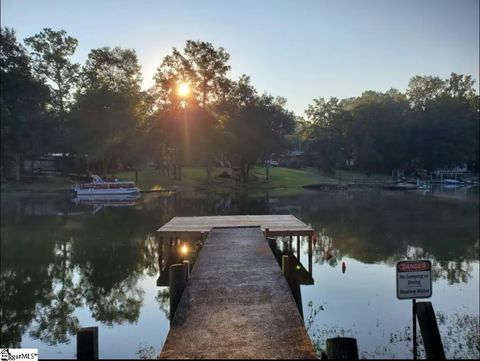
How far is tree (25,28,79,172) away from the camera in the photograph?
173 ft

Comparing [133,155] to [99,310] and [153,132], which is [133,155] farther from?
[99,310]

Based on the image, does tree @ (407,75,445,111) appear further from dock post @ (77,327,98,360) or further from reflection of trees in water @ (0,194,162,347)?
dock post @ (77,327,98,360)

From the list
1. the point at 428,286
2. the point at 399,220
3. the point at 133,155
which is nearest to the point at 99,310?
the point at 428,286

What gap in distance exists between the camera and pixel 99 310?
1187 centimetres

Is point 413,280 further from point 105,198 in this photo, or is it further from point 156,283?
point 105,198

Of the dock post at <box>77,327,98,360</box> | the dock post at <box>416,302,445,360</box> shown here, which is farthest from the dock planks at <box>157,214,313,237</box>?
the dock post at <box>77,327,98,360</box>

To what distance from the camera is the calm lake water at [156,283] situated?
9758mm

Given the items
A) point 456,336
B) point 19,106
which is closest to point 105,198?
point 19,106

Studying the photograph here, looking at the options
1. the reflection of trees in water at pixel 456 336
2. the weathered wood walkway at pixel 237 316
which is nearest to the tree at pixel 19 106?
the weathered wood walkway at pixel 237 316

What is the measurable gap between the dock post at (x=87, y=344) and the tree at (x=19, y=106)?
51.9m

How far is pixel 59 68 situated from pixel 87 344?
58.7 m

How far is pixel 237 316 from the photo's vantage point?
6379 mm

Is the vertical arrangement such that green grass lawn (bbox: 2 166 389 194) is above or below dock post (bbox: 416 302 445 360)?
below

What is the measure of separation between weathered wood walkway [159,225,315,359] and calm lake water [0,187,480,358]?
6.96 ft
